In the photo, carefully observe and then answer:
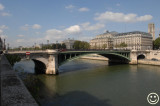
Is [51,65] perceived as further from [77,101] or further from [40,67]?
[77,101]

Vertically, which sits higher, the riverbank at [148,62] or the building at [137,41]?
the building at [137,41]

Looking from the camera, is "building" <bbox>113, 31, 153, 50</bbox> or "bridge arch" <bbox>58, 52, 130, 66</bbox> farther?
"building" <bbox>113, 31, 153, 50</bbox>

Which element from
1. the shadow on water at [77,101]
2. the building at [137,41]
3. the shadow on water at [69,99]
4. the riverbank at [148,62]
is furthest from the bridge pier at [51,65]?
the building at [137,41]

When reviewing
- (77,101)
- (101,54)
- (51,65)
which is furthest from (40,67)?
(101,54)

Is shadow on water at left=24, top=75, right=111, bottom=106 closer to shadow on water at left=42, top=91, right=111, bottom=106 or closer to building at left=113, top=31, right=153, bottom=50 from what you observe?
shadow on water at left=42, top=91, right=111, bottom=106

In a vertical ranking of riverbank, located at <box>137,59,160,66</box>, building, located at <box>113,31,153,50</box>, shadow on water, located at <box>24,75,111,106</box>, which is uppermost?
building, located at <box>113,31,153,50</box>

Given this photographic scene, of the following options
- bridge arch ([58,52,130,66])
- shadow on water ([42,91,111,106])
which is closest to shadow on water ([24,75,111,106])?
shadow on water ([42,91,111,106])

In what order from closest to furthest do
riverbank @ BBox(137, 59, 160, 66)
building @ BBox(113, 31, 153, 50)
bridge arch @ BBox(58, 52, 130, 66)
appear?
bridge arch @ BBox(58, 52, 130, 66)
riverbank @ BBox(137, 59, 160, 66)
building @ BBox(113, 31, 153, 50)

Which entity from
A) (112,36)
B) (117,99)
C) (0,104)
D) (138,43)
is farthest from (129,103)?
(112,36)

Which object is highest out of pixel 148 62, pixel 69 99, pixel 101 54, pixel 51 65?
pixel 101 54

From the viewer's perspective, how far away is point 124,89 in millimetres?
19719

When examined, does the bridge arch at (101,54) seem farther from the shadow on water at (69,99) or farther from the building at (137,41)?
the building at (137,41)

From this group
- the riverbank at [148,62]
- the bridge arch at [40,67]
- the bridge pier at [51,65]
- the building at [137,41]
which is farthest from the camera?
the building at [137,41]

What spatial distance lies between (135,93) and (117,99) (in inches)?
148
